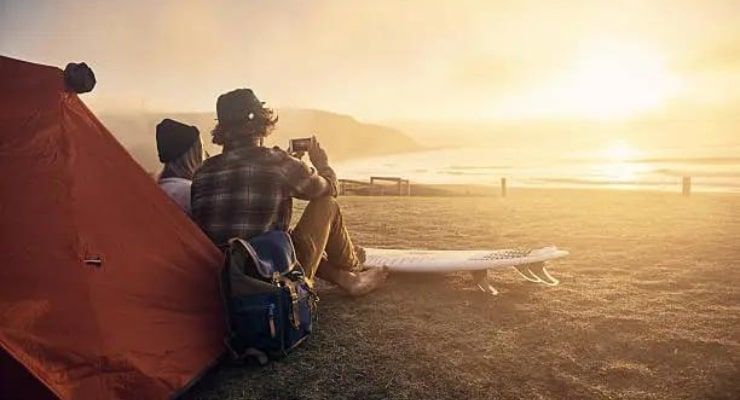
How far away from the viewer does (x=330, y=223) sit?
3908mm

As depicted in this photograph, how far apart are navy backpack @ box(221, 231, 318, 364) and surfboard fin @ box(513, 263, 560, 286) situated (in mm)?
2300

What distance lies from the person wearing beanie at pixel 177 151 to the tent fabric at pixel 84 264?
858 millimetres

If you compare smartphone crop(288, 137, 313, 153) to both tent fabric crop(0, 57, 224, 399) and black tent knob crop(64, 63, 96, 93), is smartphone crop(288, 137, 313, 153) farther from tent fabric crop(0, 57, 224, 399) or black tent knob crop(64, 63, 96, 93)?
black tent knob crop(64, 63, 96, 93)

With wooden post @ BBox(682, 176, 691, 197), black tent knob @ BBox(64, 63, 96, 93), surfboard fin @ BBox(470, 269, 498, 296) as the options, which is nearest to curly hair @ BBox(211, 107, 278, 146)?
black tent knob @ BBox(64, 63, 96, 93)

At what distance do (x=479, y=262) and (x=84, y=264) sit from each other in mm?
2886

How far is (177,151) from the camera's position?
3.80 meters

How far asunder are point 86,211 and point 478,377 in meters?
1.93

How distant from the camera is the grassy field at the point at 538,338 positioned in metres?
2.78

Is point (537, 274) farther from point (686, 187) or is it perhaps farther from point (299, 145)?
point (686, 187)

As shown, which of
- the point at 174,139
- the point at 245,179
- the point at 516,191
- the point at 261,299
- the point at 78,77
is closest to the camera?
the point at 78,77

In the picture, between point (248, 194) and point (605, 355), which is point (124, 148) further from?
point (605, 355)

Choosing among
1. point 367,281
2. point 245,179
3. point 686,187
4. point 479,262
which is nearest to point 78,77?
point 245,179

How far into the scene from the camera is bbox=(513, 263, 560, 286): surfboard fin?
474 cm

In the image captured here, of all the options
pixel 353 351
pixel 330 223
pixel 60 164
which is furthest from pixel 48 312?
pixel 330 223
